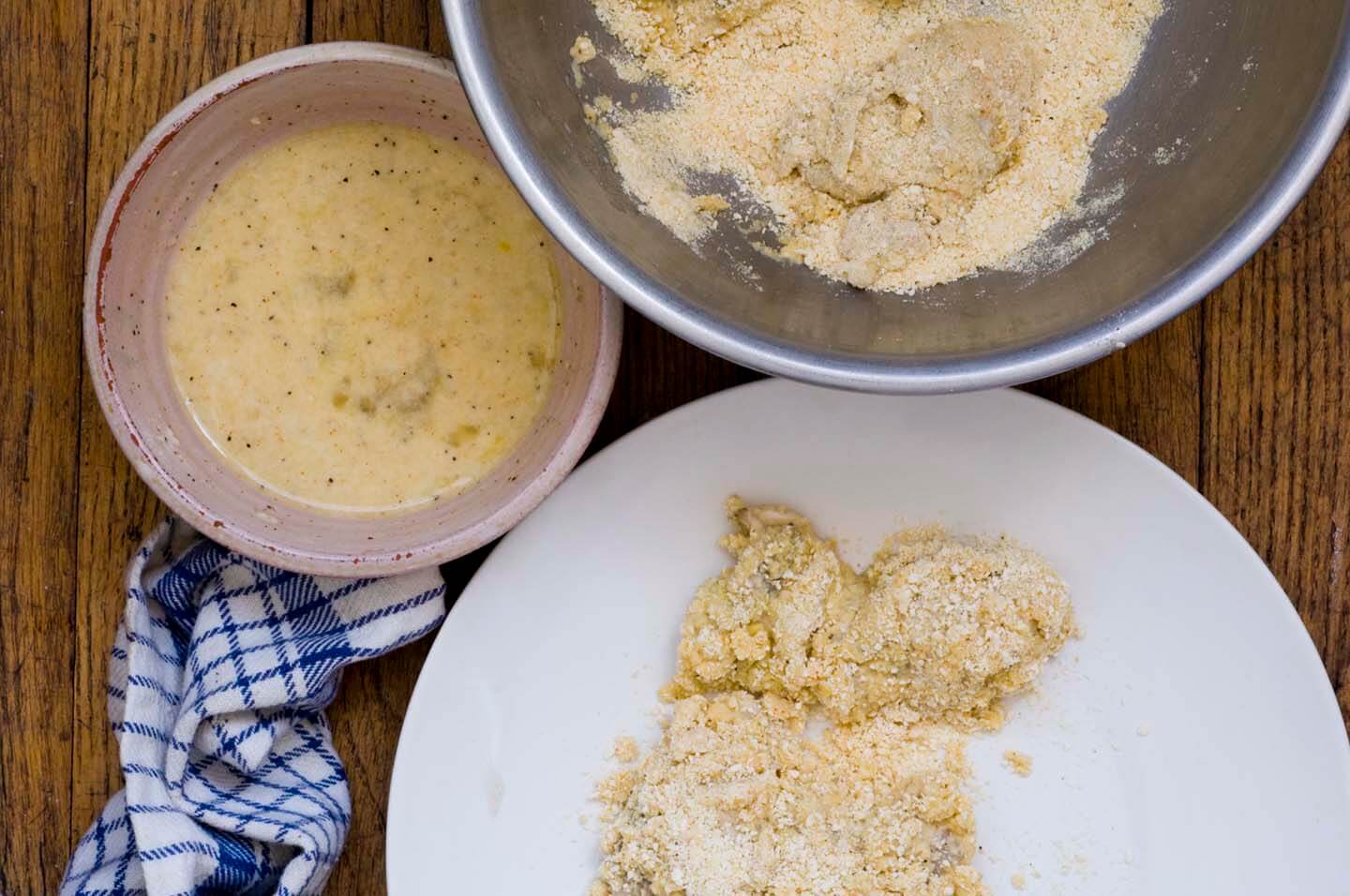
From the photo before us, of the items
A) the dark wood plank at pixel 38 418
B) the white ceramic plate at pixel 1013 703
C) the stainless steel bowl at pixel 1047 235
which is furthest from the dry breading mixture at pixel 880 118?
the dark wood plank at pixel 38 418

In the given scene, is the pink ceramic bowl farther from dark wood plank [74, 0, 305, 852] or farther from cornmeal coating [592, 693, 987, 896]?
cornmeal coating [592, 693, 987, 896]

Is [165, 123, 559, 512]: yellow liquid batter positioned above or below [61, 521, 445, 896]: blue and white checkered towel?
above

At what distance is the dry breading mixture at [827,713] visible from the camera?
140cm

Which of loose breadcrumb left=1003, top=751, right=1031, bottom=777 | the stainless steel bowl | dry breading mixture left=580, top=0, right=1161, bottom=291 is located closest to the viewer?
the stainless steel bowl

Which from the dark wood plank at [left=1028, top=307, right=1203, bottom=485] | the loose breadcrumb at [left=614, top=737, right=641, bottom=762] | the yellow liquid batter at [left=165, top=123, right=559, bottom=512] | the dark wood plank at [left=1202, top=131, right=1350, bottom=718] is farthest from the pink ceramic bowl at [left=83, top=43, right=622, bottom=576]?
the dark wood plank at [left=1202, top=131, right=1350, bottom=718]

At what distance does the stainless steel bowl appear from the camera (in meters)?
1.18

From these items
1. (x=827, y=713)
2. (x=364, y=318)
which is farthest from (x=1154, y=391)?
(x=364, y=318)

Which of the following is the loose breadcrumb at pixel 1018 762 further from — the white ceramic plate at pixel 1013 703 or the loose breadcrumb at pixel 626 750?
the loose breadcrumb at pixel 626 750

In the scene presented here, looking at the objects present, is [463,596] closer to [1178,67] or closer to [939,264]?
[939,264]

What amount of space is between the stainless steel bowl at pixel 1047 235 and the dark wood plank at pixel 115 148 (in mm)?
413

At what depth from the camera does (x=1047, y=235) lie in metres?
1.34

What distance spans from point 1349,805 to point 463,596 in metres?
0.96

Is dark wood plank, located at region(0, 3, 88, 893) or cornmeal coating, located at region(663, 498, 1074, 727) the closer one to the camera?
cornmeal coating, located at region(663, 498, 1074, 727)

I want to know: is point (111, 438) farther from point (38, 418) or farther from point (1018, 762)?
point (1018, 762)
